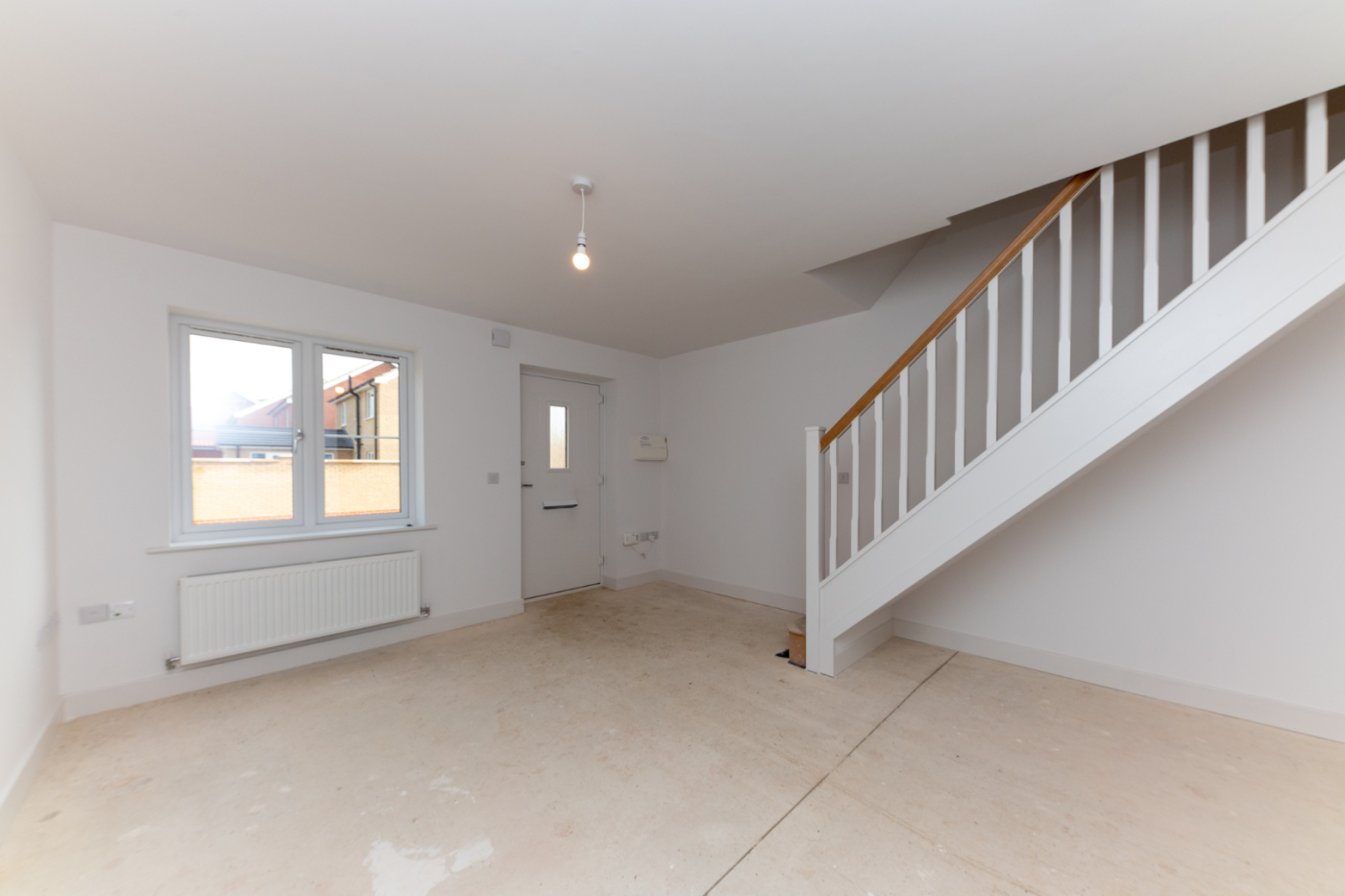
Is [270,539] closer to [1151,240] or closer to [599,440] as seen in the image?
[599,440]

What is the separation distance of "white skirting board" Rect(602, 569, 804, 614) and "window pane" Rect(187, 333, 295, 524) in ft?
9.25

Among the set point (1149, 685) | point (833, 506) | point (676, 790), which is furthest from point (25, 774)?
point (1149, 685)

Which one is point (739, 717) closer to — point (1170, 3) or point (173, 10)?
point (1170, 3)

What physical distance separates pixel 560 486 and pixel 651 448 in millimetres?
1003

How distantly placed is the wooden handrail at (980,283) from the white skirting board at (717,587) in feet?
5.97

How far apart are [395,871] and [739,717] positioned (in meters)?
1.48

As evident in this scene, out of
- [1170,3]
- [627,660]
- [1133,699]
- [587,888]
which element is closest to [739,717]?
[627,660]

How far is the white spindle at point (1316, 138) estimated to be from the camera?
1741mm

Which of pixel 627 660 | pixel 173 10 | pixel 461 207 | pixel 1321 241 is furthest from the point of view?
pixel 627 660

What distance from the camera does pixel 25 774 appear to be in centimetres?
193

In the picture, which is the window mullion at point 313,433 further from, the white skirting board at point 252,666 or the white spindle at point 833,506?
the white spindle at point 833,506

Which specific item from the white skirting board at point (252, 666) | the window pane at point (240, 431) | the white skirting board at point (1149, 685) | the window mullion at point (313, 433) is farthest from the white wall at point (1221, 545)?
the window pane at point (240, 431)

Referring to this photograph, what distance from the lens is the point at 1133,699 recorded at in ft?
8.52

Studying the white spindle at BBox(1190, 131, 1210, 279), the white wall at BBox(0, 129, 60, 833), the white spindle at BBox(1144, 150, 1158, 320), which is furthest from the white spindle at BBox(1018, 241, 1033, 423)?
the white wall at BBox(0, 129, 60, 833)
